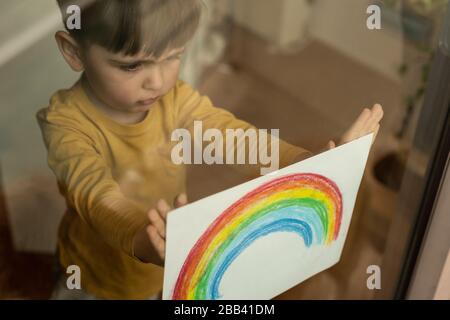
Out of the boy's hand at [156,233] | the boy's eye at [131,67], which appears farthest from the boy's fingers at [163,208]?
the boy's eye at [131,67]

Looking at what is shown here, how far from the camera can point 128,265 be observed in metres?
0.54

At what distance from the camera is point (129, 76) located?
0.46 metres

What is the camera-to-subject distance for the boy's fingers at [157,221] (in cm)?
47

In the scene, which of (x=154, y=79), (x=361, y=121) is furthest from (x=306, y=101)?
(x=154, y=79)

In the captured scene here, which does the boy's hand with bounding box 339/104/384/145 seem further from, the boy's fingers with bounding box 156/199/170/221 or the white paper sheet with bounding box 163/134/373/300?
the boy's fingers with bounding box 156/199/170/221

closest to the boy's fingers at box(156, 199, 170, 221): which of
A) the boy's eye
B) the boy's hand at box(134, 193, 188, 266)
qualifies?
the boy's hand at box(134, 193, 188, 266)

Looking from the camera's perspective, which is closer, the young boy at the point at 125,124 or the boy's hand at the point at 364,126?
the young boy at the point at 125,124

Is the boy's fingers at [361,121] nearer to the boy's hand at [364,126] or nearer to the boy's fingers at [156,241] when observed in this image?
the boy's hand at [364,126]

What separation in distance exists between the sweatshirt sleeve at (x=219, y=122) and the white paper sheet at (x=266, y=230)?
12 millimetres

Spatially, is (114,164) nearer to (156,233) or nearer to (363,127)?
(156,233)

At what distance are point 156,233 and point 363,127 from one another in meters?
0.23

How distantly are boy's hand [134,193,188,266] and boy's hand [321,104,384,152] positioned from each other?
166 millimetres
